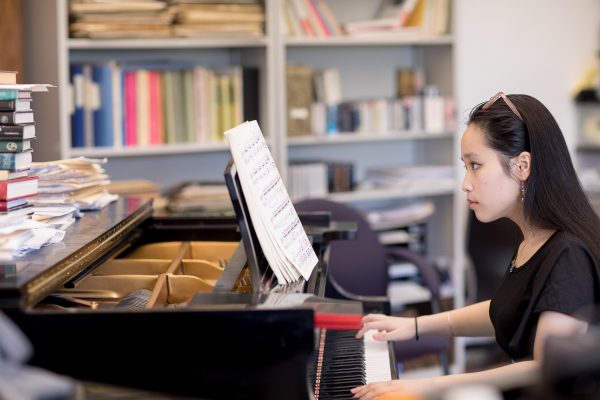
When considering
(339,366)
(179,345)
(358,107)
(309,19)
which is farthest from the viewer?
(358,107)

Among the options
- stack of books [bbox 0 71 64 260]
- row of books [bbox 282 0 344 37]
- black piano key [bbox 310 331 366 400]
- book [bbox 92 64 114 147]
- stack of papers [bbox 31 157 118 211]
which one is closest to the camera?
stack of books [bbox 0 71 64 260]

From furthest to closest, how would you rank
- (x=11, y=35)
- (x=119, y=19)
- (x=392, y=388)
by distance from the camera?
(x=119, y=19)
(x=11, y=35)
(x=392, y=388)

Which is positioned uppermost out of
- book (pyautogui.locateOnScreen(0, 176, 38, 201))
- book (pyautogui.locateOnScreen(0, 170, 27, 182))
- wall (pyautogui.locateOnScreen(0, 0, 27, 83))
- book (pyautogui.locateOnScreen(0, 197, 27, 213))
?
wall (pyautogui.locateOnScreen(0, 0, 27, 83))

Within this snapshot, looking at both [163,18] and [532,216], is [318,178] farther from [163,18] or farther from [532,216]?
[532,216]

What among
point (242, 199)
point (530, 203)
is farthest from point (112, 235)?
point (530, 203)

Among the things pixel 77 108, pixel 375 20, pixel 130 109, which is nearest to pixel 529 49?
pixel 375 20

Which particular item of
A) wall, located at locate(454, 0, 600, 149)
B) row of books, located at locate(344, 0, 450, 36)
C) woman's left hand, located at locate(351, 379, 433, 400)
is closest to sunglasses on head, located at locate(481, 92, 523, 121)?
woman's left hand, located at locate(351, 379, 433, 400)

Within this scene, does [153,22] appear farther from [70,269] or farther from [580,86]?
[580,86]

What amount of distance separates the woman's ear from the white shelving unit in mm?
1887

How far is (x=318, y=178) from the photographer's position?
3.90m

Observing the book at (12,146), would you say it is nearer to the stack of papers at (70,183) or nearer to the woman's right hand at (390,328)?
the stack of papers at (70,183)

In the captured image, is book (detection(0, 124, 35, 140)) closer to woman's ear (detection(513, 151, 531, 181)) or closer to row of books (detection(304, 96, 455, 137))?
woman's ear (detection(513, 151, 531, 181))

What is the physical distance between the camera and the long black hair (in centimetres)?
191

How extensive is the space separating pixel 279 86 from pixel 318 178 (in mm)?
451
